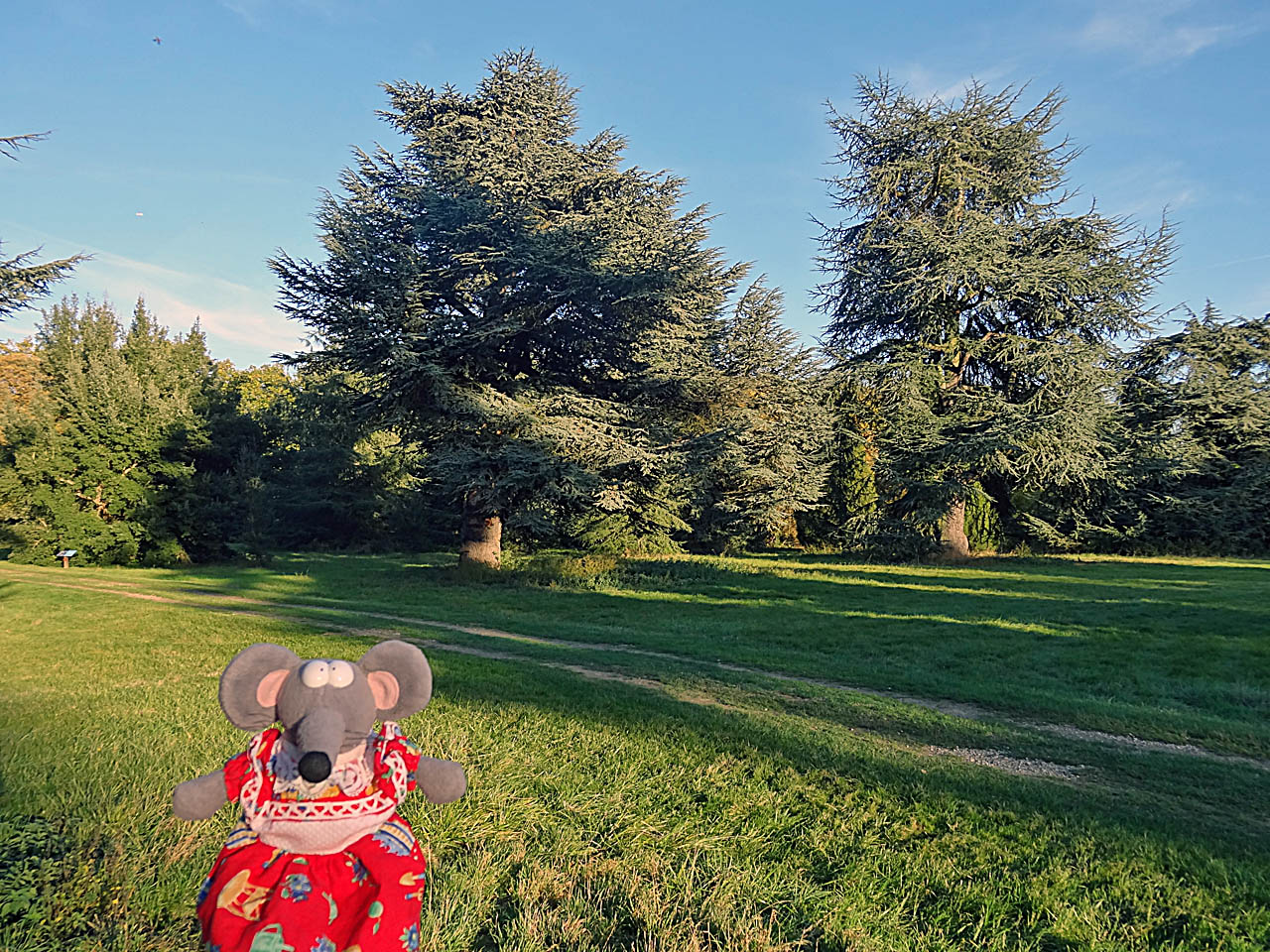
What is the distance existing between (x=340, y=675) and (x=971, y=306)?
2562 centimetres

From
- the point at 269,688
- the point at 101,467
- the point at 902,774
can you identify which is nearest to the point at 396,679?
the point at 269,688

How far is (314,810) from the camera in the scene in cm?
232

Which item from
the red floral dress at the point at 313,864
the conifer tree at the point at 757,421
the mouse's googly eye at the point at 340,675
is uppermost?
the conifer tree at the point at 757,421

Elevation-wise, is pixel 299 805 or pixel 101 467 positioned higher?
pixel 101 467

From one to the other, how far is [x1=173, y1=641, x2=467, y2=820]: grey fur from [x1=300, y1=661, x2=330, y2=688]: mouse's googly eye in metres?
0.01

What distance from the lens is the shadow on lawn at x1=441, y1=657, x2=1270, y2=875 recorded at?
14.7 ft

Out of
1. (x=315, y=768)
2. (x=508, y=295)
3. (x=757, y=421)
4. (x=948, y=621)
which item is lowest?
(x=948, y=621)

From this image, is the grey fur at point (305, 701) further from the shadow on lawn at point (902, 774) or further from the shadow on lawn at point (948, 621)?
the shadow on lawn at point (948, 621)

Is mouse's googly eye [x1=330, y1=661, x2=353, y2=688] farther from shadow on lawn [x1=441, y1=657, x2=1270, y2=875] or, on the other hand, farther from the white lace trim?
shadow on lawn [x1=441, y1=657, x2=1270, y2=875]

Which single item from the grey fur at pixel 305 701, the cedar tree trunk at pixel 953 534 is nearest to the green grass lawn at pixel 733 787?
the grey fur at pixel 305 701

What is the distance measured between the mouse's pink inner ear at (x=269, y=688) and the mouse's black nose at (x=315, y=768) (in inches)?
11.5

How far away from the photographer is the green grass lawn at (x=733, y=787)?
3262 mm

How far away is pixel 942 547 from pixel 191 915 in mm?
24303

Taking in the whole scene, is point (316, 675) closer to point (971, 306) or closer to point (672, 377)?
point (672, 377)
